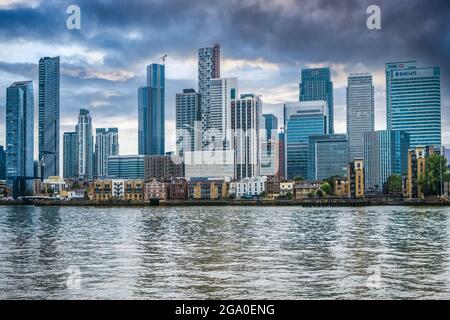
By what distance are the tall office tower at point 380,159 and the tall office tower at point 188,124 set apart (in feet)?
67.4

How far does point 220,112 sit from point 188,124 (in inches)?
208

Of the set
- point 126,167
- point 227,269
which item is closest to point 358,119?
point 126,167

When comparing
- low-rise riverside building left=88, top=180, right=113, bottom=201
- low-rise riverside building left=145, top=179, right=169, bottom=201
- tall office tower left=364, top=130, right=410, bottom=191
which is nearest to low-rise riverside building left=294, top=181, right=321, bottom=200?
tall office tower left=364, top=130, right=410, bottom=191

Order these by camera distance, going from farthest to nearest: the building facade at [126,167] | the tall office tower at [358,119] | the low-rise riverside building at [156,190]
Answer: the building facade at [126,167] → the low-rise riverside building at [156,190] → the tall office tower at [358,119]

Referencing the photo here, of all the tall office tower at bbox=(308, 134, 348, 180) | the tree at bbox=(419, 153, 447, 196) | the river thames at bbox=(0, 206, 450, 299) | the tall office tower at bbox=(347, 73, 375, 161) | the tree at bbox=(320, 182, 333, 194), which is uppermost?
the tall office tower at bbox=(347, 73, 375, 161)

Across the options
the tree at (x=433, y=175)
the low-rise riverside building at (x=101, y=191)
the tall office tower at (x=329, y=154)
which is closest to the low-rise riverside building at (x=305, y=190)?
the tree at (x=433, y=175)

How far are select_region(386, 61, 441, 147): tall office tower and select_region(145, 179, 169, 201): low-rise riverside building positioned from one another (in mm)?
22134

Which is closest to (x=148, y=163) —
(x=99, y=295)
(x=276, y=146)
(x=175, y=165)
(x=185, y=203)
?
(x=175, y=165)

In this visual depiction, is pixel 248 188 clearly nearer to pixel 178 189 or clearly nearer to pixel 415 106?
pixel 178 189

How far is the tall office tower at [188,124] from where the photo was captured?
81312 millimetres

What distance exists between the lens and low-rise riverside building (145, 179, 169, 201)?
195ft

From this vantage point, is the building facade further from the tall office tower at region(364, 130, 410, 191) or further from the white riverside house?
the tall office tower at region(364, 130, 410, 191)

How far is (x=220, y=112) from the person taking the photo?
8806 cm

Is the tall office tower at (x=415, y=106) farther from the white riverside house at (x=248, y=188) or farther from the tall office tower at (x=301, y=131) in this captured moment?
the tall office tower at (x=301, y=131)
